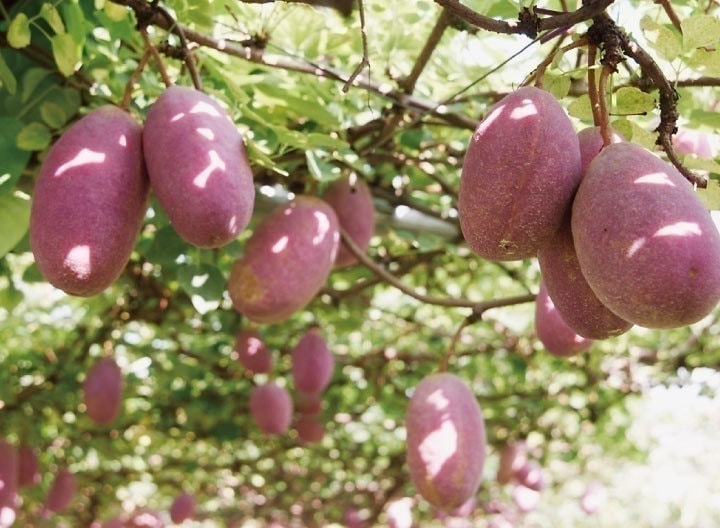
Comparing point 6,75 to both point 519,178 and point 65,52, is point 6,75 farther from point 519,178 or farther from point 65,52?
point 519,178

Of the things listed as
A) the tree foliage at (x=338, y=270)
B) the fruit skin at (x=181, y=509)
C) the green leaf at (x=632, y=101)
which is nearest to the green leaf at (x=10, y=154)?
the tree foliage at (x=338, y=270)

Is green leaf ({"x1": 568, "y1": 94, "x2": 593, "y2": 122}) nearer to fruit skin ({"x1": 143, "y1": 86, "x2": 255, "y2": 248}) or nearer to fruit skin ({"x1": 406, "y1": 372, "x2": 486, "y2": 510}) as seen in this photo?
fruit skin ({"x1": 143, "y1": 86, "x2": 255, "y2": 248})

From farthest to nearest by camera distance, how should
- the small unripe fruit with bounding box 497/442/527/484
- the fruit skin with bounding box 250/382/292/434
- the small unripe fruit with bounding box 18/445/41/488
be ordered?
the small unripe fruit with bounding box 497/442/527/484, the small unripe fruit with bounding box 18/445/41/488, the fruit skin with bounding box 250/382/292/434

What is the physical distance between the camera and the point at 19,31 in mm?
917

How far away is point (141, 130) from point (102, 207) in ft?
0.41

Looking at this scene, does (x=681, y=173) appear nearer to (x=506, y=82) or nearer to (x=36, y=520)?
(x=506, y=82)

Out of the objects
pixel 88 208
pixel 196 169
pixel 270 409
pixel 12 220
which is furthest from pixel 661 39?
pixel 270 409

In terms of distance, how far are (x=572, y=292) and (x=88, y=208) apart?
44 cm

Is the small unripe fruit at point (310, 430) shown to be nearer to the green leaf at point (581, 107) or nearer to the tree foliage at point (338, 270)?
Answer: the tree foliage at point (338, 270)

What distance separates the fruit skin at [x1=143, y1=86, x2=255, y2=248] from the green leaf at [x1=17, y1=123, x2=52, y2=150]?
251 mm

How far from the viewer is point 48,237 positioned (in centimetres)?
74

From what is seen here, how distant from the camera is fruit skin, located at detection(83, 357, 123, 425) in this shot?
6.52 feet

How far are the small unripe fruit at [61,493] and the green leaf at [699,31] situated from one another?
8.71 ft

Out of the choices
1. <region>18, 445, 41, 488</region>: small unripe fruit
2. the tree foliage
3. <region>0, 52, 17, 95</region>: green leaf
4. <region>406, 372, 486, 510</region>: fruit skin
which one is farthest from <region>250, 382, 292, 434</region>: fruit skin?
<region>0, 52, 17, 95</region>: green leaf
